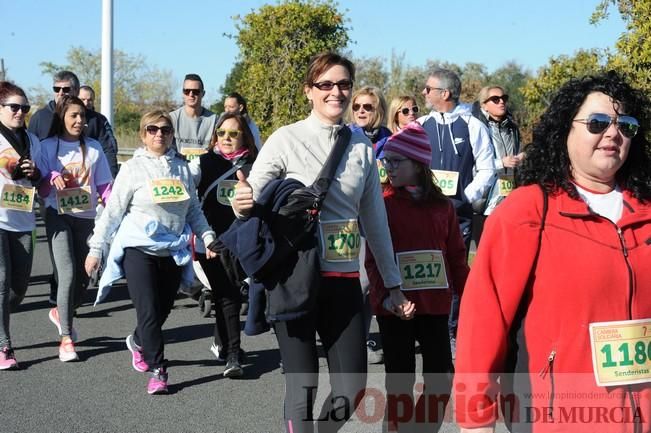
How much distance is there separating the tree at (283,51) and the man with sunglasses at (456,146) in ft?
38.7

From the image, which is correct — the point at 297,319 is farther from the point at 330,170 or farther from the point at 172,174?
the point at 172,174

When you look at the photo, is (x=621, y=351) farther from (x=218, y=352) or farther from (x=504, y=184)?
(x=504, y=184)

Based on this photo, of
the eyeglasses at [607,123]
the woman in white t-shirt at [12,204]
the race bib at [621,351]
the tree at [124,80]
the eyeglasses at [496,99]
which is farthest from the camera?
→ the tree at [124,80]

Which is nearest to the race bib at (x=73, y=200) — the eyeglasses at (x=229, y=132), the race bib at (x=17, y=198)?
the race bib at (x=17, y=198)

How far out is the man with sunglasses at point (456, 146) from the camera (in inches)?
306

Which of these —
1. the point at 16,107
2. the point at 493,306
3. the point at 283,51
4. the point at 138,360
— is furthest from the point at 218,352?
the point at 283,51

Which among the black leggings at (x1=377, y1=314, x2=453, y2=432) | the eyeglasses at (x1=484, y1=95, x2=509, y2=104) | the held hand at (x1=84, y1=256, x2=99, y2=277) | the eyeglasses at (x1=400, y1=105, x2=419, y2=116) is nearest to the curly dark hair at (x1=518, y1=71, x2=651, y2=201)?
the black leggings at (x1=377, y1=314, x2=453, y2=432)

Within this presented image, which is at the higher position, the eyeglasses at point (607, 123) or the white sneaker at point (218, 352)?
the eyeglasses at point (607, 123)

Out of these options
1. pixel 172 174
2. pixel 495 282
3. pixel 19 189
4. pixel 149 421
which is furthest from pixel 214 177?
pixel 495 282

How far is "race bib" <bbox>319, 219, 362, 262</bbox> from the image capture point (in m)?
4.51

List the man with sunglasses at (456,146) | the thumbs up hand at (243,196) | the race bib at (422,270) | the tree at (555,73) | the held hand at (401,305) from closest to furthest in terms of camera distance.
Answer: the thumbs up hand at (243,196) → the held hand at (401,305) → the race bib at (422,270) → the man with sunglasses at (456,146) → the tree at (555,73)

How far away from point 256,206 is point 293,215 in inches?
7.1

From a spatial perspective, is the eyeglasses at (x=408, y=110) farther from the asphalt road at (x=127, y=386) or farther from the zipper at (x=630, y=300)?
the zipper at (x=630, y=300)

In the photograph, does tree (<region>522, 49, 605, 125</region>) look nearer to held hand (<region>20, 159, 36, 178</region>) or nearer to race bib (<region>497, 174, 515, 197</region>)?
race bib (<region>497, 174, 515, 197</region>)
